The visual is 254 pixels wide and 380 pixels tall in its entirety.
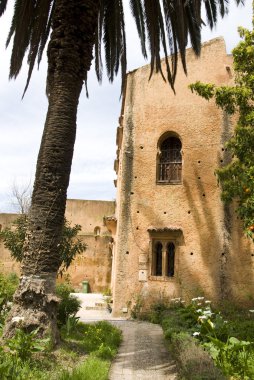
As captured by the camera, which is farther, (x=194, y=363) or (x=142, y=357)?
(x=142, y=357)

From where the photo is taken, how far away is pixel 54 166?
7.07 meters

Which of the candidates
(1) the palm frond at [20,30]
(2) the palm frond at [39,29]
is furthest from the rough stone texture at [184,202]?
(1) the palm frond at [20,30]

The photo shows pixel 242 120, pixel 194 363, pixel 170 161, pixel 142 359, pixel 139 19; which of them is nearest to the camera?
pixel 194 363

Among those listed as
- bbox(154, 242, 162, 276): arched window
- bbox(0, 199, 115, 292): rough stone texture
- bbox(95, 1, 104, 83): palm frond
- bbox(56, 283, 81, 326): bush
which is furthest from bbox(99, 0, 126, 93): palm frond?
bbox(0, 199, 115, 292): rough stone texture

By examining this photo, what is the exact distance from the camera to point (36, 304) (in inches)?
260

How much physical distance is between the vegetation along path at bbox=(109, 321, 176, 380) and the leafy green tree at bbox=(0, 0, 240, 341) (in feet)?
4.29

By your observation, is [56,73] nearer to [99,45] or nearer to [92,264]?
[99,45]

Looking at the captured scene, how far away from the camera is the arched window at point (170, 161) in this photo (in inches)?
563

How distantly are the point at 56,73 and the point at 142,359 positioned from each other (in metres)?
5.39

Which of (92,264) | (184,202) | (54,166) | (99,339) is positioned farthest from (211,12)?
(92,264)

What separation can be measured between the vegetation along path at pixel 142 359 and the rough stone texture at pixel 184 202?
10.9 feet

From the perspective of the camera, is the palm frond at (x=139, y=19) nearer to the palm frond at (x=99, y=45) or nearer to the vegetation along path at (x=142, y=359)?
the palm frond at (x=99, y=45)

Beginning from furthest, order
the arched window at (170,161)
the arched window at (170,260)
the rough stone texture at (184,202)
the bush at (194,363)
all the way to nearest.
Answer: the arched window at (170,161)
the arched window at (170,260)
the rough stone texture at (184,202)
the bush at (194,363)

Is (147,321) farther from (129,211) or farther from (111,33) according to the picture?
(111,33)
